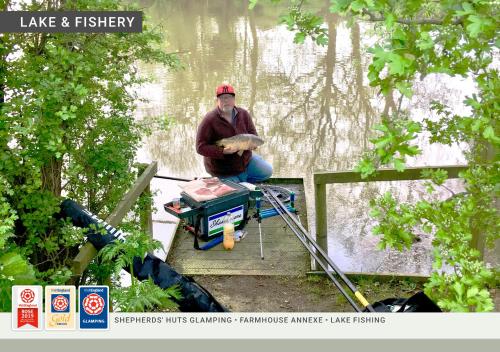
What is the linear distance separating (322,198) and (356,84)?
24.3 feet

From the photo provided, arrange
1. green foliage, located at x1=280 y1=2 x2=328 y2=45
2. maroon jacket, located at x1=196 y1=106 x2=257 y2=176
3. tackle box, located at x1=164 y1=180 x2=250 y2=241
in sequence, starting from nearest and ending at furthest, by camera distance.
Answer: green foliage, located at x1=280 y1=2 x2=328 y2=45 < tackle box, located at x1=164 y1=180 x2=250 y2=241 < maroon jacket, located at x1=196 y1=106 x2=257 y2=176

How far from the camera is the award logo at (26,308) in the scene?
7.18 ft

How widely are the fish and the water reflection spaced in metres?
1.36

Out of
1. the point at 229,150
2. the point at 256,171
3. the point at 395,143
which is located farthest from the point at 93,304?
the point at 256,171

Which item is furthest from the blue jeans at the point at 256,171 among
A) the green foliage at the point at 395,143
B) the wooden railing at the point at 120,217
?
the green foliage at the point at 395,143

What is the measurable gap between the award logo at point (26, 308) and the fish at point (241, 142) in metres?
3.20

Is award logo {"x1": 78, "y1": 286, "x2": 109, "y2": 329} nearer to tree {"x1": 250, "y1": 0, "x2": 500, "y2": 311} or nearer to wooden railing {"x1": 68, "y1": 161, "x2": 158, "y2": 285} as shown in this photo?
wooden railing {"x1": 68, "y1": 161, "x2": 158, "y2": 285}

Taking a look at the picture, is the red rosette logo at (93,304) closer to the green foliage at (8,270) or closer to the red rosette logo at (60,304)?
the red rosette logo at (60,304)

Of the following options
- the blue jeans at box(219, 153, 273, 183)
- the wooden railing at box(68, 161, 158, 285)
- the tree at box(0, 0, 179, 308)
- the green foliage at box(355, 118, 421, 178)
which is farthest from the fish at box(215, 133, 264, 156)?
the green foliage at box(355, 118, 421, 178)

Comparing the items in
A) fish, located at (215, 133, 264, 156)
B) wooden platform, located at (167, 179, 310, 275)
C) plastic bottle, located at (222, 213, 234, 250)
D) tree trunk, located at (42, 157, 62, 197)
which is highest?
fish, located at (215, 133, 264, 156)

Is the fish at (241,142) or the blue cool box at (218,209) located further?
the fish at (241,142)

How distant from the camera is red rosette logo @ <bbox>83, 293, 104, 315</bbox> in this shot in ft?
7.33

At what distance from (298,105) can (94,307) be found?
29.2 feet

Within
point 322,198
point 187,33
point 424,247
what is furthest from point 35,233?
point 187,33
